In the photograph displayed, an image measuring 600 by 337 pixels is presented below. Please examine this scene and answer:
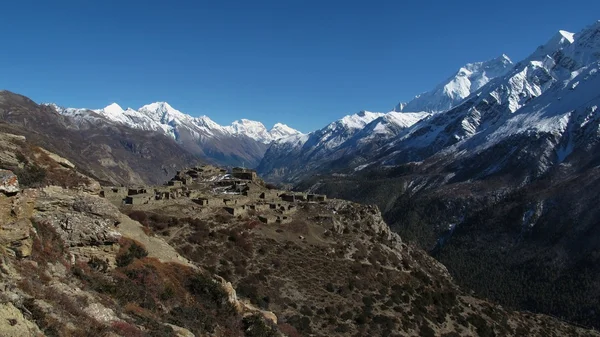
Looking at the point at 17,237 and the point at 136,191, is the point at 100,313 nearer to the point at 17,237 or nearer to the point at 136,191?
the point at 17,237

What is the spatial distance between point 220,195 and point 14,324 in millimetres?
71101

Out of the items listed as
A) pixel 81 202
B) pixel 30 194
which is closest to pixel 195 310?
pixel 81 202

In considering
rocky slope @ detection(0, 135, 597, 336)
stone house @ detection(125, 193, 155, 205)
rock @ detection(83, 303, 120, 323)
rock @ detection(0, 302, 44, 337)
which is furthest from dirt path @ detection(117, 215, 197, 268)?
stone house @ detection(125, 193, 155, 205)

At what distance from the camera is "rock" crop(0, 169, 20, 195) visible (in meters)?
17.4

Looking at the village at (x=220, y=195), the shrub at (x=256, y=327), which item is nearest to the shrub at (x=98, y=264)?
the shrub at (x=256, y=327)

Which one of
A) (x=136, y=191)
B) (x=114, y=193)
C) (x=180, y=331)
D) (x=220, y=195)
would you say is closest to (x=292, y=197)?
(x=220, y=195)

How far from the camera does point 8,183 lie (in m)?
17.5

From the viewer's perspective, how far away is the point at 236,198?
79.3 m

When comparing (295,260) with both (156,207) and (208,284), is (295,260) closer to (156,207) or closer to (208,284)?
(156,207)

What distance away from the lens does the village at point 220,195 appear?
6638cm

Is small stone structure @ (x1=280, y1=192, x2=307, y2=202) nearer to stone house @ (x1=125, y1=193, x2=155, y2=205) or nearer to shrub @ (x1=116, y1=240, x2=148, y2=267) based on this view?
stone house @ (x1=125, y1=193, x2=155, y2=205)

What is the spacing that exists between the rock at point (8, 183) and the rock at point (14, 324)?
5.52m

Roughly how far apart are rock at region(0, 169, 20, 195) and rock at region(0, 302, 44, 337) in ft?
18.1

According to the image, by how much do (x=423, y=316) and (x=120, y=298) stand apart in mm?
47676
